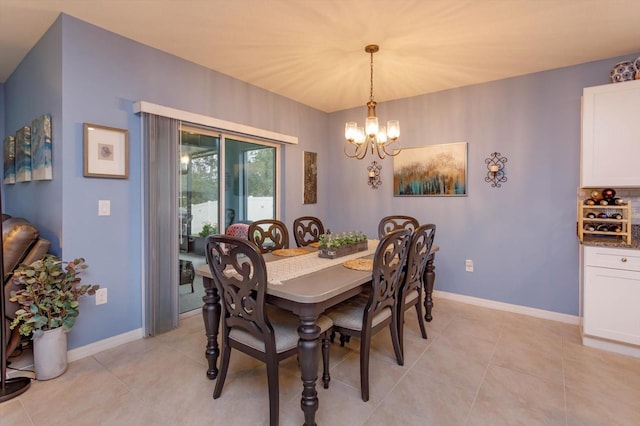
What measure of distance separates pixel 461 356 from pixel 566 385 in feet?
2.08

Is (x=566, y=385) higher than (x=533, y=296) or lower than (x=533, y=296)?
lower

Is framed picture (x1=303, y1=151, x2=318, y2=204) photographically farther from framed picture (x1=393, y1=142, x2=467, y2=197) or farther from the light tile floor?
the light tile floor

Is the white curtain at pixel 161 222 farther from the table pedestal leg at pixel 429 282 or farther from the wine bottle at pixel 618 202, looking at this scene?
the wine bottle at pixel 618 202

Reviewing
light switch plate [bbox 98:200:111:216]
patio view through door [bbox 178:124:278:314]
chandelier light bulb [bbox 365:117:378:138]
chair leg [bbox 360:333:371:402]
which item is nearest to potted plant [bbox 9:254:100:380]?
light switch plate [bbox 98:200:111:216]

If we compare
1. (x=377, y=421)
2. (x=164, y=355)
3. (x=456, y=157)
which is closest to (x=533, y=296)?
(x=456, y=157)

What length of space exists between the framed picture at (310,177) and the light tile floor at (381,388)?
230 cm

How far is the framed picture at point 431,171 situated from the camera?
12.0 feet

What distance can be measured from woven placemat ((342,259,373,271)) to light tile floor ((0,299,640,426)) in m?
0.74

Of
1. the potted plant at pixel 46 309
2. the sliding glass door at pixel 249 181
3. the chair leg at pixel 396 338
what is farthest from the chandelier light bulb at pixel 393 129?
the potted plant at pixel 46 309

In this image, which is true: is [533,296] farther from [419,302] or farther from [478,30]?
[478,30]

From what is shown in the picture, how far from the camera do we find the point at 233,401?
1.88 metres

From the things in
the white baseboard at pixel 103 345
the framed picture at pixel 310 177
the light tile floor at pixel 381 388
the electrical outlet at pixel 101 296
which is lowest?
the light tile floor at pixel 381 388

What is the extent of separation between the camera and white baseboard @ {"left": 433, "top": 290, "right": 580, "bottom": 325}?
10.1ft

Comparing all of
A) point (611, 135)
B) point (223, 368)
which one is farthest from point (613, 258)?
point (223, 368)
